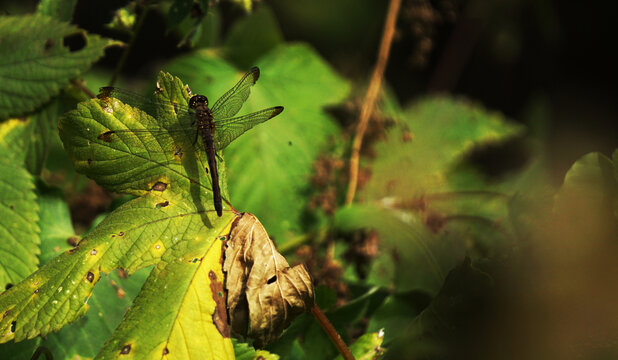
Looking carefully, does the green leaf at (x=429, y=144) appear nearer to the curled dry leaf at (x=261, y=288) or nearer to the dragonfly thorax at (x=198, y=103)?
the dragonfly thorax at (x=198, y=103)

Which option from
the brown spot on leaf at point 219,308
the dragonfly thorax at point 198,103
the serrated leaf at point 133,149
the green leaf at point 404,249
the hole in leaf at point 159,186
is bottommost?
the green leaf at point 404,249

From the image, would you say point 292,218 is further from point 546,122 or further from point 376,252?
point 546,122

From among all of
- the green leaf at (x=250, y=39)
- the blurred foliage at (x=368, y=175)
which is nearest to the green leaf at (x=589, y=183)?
the blurred foliage at (x=368, y=175)

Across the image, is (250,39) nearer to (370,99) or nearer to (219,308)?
(370,99)

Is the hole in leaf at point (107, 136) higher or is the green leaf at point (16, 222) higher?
the hole in leaf at point (107, 136)

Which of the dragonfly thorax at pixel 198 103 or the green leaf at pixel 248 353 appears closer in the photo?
the green leaf at pixel 248 353

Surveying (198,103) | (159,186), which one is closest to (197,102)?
(198,103)

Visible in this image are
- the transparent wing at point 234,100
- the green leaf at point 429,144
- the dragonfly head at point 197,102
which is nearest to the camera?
the dragonfly head at point 197,102
